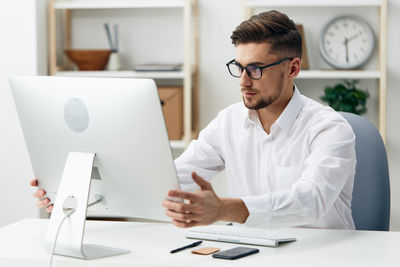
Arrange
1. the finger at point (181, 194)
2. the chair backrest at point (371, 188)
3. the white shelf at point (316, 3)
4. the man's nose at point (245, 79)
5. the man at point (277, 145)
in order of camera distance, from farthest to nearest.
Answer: the white shelf at point (316, 3)
the chair backrest at point (371, 188)
the man's nose at point (245, 79)
the man at point (277, 145)
the finger at point (181, 194)

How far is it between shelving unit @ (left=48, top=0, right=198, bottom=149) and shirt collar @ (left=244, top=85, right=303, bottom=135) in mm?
1302

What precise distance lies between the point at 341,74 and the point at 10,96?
5.53ft

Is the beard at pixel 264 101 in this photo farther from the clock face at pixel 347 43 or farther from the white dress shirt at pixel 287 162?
the clock face at pixel 347 43

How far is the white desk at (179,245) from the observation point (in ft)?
4.60

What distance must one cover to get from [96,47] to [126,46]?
0.58 feet

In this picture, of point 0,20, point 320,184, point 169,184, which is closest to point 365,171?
point 320,184

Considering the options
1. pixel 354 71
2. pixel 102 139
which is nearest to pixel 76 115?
pixel 102 139

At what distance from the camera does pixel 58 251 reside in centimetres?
150

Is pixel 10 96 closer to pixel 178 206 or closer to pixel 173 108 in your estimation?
pixel 173 108

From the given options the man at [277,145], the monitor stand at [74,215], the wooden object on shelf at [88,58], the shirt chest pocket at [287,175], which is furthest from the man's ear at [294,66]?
the wooden object on shelf at [88,58]

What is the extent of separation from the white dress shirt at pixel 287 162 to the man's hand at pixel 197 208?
122 mm

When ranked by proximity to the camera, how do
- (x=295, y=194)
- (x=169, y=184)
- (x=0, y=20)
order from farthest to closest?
(x=0, y=20) → (x=295, y=194) → (x=169, y=184)

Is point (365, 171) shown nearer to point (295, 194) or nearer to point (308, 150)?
point (308, 150)

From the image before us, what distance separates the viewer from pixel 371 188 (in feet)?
6.59
